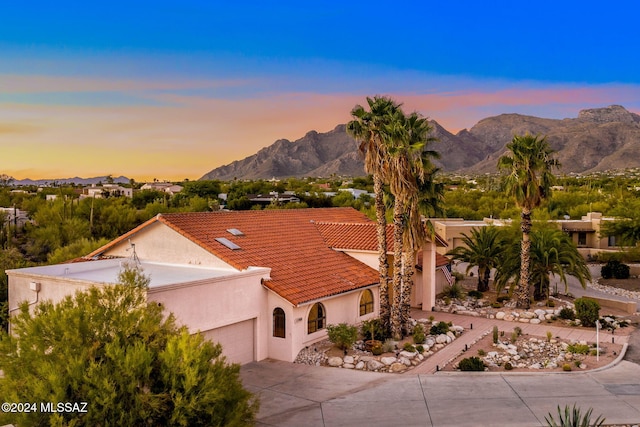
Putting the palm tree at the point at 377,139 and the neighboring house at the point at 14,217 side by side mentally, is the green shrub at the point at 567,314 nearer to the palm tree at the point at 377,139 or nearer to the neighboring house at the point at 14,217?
the palm tree at the point at 377,139

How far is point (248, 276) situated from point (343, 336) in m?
4.16

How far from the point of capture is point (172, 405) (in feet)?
32.6

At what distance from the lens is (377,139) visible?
2181 cm

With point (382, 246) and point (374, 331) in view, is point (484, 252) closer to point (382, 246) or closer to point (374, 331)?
point (382, 246)

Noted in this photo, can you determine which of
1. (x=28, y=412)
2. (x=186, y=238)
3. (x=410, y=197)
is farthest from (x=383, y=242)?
(x=28, y=412)

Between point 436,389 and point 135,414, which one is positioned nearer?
point 135,414

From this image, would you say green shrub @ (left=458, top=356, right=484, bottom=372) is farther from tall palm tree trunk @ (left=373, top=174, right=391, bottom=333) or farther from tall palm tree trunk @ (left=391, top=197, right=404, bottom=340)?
tall palm tree trunk @ (left=373, top=174, right=391, bottom=333)

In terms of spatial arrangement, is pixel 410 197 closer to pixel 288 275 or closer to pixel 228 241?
pixel 288 275

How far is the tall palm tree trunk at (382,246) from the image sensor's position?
72.9 ft

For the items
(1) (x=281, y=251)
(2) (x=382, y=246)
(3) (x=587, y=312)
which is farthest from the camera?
(3) (x=587, y=312)

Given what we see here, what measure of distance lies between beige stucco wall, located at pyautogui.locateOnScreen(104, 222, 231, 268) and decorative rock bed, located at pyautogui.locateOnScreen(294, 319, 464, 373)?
4816 millimetres

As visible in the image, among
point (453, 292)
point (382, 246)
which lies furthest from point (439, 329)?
point (453, 292)

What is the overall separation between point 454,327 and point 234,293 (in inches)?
417

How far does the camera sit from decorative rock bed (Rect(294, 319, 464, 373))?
19312mm
